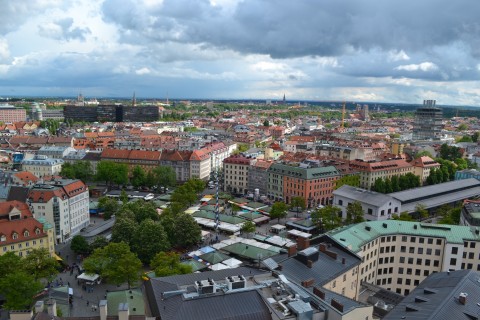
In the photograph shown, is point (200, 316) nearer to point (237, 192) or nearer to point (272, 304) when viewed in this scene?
point (272, 304)

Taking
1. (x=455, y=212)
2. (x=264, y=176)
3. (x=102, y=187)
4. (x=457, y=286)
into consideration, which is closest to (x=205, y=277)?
(x=457, y=286)

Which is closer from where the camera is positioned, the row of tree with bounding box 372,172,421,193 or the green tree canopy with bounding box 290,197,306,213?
the green tree canopy with bounding box 290,197,306,213

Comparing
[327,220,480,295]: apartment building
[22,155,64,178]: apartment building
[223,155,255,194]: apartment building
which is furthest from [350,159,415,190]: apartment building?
[22,155,64,178]: apartment building

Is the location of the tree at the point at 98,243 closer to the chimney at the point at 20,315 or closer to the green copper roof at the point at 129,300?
the green copper roof at the point at 129,300

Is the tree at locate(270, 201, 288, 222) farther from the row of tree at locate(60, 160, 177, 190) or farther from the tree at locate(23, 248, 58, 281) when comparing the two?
the tree at locate(23, 248, 58, 281)

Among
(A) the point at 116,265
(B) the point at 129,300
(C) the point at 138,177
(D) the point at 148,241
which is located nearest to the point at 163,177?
(C) the point at 138,177

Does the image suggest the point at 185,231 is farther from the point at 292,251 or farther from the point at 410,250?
the point at 410,250

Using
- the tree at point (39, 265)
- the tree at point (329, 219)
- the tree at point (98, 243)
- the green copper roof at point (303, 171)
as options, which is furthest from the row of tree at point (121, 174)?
the tree at point (39, 265)
